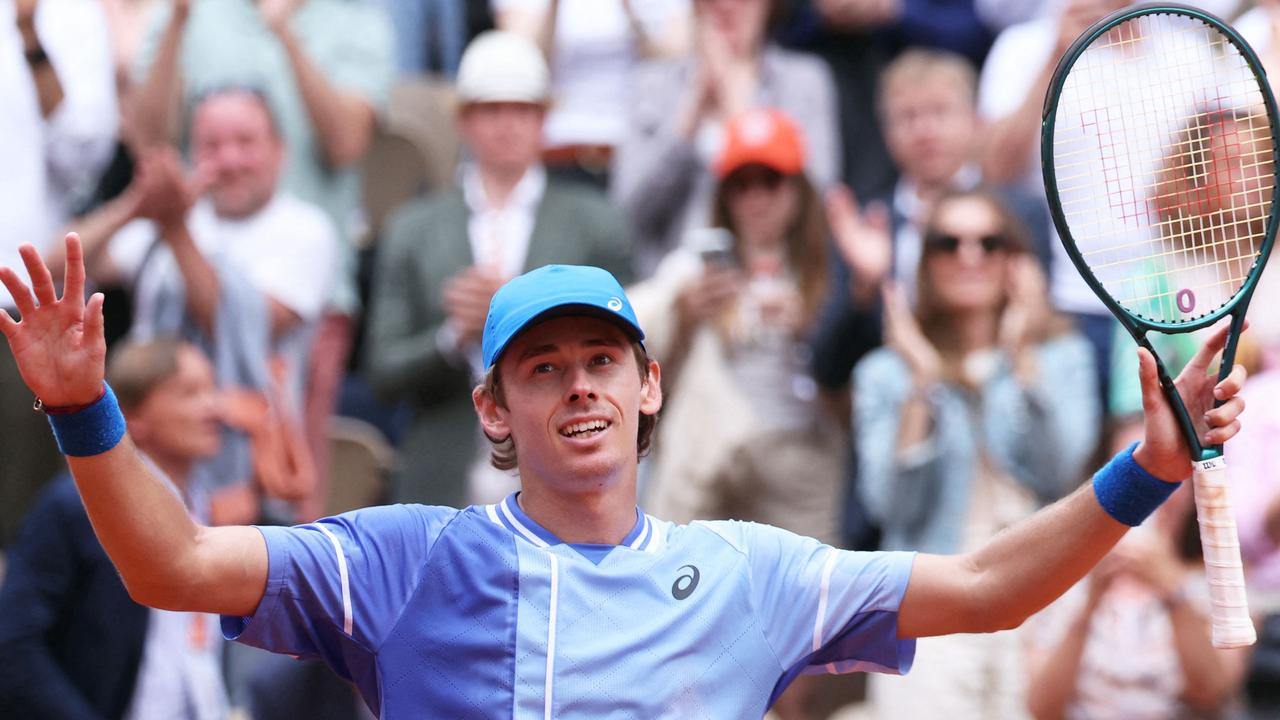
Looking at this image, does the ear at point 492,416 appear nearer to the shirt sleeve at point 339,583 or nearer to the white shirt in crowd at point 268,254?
the shirt sleeve at point 339,583

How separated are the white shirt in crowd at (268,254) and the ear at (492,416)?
3.82 meters

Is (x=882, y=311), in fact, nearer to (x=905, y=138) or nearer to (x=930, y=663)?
(x=905, y=138)

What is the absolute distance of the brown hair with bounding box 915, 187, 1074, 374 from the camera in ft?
23.3

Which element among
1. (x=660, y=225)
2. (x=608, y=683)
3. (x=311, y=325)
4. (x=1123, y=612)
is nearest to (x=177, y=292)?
(x=311, y=325)

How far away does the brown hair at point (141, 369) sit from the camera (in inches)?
257

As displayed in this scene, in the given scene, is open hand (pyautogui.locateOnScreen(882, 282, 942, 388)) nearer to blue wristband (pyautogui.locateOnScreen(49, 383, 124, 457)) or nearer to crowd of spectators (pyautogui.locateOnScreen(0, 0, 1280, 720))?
crowd of spectators (pyautogui.locateOnScreen(0, 0, 1280, 720))

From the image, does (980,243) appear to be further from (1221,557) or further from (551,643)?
(551,643)

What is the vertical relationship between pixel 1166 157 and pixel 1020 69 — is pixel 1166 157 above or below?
below

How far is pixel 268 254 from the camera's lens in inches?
306

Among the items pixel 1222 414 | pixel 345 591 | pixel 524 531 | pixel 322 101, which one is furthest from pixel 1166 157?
pixel 322 101

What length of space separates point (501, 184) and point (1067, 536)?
15.2 feet

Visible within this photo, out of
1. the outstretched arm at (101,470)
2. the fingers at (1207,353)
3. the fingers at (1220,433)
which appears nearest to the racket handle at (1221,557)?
the fingers at (1220,433)

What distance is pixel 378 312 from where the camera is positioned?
25.5 ft

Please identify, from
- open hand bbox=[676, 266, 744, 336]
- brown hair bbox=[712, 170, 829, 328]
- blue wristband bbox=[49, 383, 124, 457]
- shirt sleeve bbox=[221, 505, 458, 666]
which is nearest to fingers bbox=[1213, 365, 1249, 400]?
shirt sleeve bbox=[221, 505, 458, 666]
